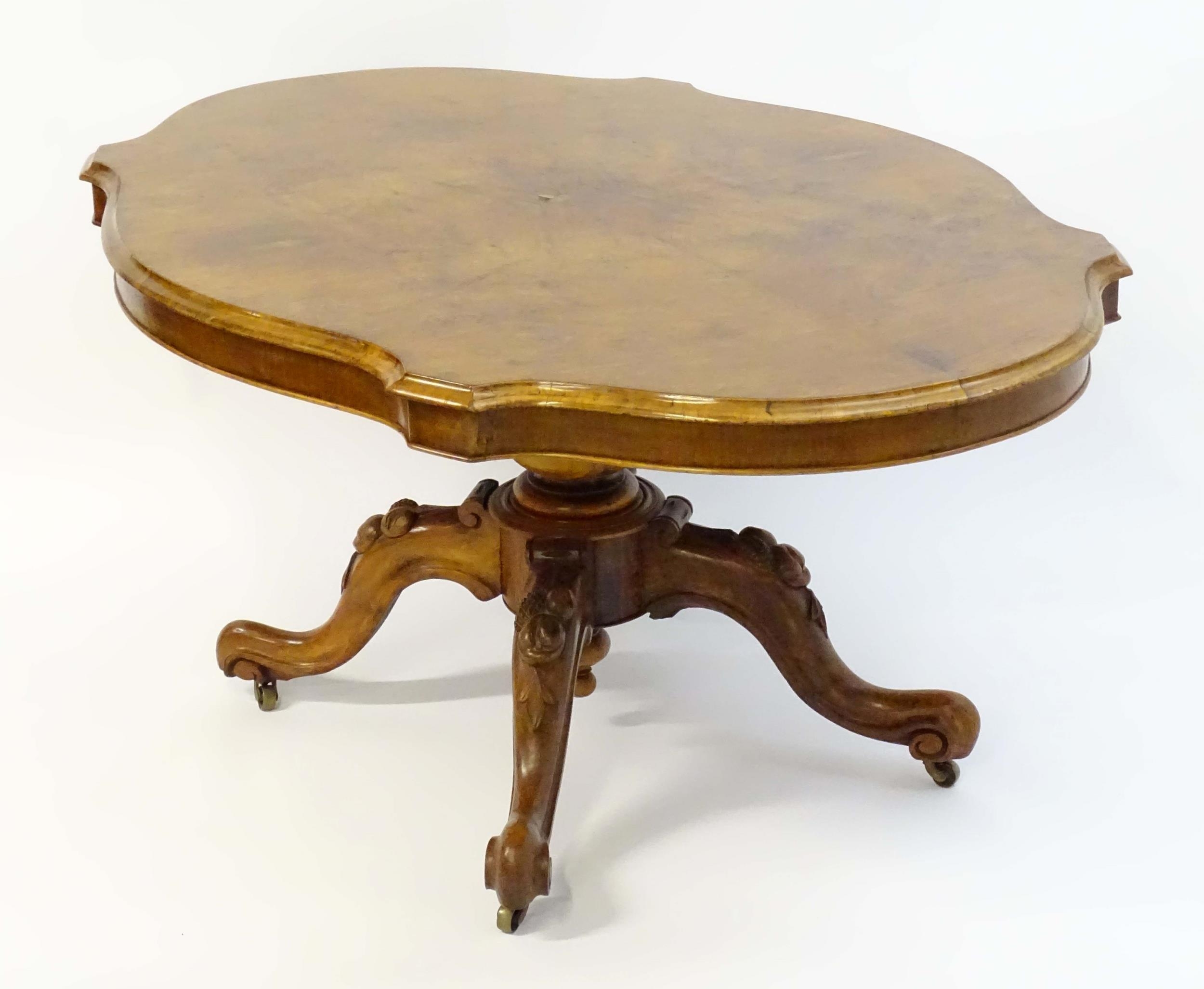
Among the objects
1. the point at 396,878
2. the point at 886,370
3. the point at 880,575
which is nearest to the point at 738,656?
the point at 880,575

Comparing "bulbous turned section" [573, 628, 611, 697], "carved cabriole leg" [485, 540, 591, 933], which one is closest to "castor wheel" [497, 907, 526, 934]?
"carved cabriole leg" [485, 540, 591, 933]

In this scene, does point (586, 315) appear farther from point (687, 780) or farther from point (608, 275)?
point (687, 780)

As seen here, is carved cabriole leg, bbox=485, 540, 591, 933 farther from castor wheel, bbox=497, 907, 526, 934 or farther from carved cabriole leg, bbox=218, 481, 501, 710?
carved cabriole leg, bbox=218, 481, 501, 710

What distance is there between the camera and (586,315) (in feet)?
4.74

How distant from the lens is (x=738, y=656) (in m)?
2.29

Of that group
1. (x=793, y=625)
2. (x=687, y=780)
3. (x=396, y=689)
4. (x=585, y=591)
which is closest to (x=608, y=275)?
(x=585, y=591)

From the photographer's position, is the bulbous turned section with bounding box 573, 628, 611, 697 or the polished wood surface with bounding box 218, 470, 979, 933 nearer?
the polished wood surface with bounding box 218, 470, 979, 933

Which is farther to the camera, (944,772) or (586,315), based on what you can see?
(944,772)

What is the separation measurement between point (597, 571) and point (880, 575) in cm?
73

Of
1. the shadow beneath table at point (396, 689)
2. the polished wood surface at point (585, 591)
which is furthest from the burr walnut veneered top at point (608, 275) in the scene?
the shadow beneath table at point (396, 689)

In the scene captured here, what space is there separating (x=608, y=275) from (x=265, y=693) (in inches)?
32.4

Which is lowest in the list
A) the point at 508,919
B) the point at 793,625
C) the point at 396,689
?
the point at 396,689

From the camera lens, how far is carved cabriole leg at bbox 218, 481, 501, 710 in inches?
77.2

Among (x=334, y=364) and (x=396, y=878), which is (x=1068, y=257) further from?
(x=396, y=878)
